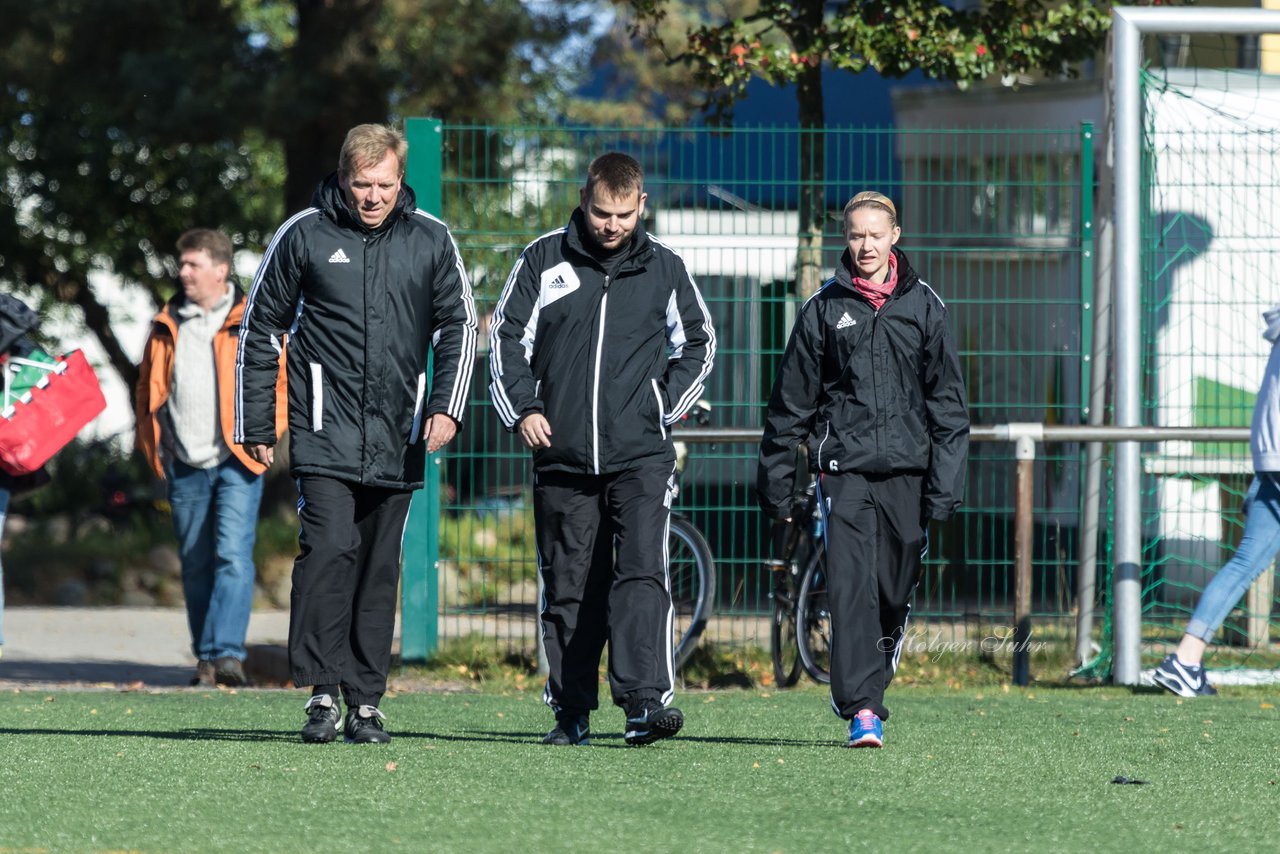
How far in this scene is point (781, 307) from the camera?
8.30 metres

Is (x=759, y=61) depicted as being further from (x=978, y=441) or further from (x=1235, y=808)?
(x=1235, y=808)

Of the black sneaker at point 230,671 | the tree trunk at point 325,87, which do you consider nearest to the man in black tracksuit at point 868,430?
the black sneaker at point 230,671

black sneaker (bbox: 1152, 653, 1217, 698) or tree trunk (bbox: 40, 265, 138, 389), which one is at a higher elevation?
tree trunk (bbox: 40, 265, 138, 389)

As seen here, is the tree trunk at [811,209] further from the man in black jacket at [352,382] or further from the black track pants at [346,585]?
the black track pants at [346,585]

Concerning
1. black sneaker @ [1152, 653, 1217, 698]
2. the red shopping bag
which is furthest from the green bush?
black sneaker @ [1152, 653, 1217, 698]

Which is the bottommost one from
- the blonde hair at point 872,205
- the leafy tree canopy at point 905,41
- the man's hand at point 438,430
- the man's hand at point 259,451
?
the man's hand at point 259,451

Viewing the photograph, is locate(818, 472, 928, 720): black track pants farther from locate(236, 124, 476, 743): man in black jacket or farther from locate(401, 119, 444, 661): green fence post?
locate(401, 119, 444, 661): green fence post

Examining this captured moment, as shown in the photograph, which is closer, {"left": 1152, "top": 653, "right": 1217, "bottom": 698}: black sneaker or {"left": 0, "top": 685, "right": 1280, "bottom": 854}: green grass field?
{"left": 0, "top": 685, "right": 1280, "bottom": 854}: green grass field

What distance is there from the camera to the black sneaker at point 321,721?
573cm

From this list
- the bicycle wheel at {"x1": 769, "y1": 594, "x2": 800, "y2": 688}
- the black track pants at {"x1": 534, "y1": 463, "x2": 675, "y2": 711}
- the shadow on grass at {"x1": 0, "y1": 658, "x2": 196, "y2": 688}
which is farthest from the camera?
the shadow on grass at {"x1": 0, "y1": 658, "x2": 196, "y2": 688}

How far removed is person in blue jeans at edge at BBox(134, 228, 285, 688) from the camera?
7.92 m

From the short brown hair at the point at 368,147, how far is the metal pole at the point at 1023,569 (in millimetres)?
3487

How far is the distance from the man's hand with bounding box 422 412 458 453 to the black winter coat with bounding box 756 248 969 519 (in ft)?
3.27

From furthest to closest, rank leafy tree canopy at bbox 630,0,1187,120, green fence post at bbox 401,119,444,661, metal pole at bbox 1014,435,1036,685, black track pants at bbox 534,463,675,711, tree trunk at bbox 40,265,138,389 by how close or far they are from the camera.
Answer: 1. tree trunk at bbox 40,265,138,389
2. leafy tree canopy at bbox 630,0,1187,120
3. green fence post at bbox 401,119,444,661
4. metal pole at bbox 1014,435,1036,685
5. black track pants at bbox 534,463,675,711
